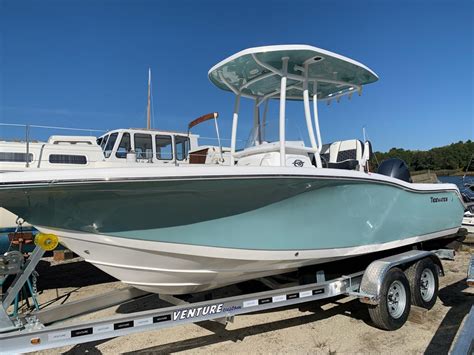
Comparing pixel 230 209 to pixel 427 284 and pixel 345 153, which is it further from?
pixel 427 284

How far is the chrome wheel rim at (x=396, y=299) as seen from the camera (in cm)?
392

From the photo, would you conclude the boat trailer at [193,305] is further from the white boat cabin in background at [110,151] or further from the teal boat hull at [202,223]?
the white boat cabin in background at [110,151]

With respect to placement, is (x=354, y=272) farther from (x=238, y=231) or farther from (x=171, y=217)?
(x=171, y=217)

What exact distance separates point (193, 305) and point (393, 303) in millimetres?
2266

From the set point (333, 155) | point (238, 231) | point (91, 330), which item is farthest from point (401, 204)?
point (91, 330)

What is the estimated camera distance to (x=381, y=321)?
3.71 meters

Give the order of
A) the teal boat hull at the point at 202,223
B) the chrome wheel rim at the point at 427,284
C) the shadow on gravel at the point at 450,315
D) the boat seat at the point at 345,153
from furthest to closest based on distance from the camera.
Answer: the boat seat at the point at 345,153, the chrome wheel rim at the point at 427,284, the shadow on gravel at the point at 450,315, the teal boat hull at the point at 202,223

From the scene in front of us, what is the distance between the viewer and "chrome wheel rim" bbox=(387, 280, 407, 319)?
392 cm

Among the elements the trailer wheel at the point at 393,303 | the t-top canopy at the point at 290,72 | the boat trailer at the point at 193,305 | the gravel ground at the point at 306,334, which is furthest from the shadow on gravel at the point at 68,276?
the trailer wheel at the point at 393,303

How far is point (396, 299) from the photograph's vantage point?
4004mm

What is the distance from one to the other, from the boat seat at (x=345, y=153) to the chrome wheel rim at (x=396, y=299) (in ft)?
4.67

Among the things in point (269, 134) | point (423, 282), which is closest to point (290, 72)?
point (269, 134)

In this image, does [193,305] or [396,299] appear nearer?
[193,305]

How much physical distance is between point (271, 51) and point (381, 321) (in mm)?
2917
